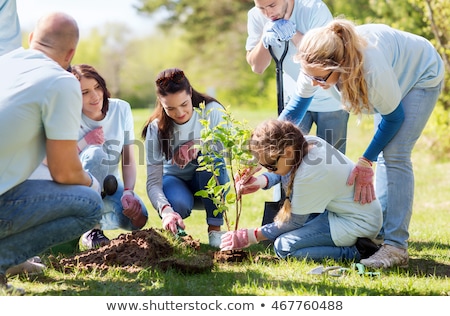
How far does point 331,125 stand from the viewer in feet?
16.3

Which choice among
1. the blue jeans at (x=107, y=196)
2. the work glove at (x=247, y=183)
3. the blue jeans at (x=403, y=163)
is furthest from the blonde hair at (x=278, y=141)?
the blue jeans at (x=107, y=196)

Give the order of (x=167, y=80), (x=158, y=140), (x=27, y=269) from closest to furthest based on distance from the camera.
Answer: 1. (x=27, y=269)
2. (x=167, y=80)
3. (x=158, y=140)

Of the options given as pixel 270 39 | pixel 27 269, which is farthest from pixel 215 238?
pixel 270 39

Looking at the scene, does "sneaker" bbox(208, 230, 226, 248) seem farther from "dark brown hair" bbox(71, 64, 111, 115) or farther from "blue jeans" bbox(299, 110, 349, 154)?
"dark brown hair" bbox(71, 64, 111, 115)

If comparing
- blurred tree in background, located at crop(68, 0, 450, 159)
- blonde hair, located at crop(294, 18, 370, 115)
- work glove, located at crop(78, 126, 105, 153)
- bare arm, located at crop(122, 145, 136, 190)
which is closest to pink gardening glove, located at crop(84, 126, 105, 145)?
work glove, located at crop(78, 126, 105, 153)

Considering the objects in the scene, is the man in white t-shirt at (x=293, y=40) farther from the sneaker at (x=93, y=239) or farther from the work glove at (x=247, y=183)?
the sneaker at (x=93, y=239)

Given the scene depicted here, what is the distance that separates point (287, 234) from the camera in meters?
4.24

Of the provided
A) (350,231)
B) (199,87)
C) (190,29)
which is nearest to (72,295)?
(350,231)

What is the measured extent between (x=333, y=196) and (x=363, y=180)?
0.70ft

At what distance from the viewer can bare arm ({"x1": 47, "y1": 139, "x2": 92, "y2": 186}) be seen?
10.6 ft

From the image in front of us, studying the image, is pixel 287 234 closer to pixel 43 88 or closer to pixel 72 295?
pixel 72 295

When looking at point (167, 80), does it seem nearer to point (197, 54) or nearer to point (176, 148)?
point (176, 148)

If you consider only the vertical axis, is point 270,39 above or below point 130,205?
above

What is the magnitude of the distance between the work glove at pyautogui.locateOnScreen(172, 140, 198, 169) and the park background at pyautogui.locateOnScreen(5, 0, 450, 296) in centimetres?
70
